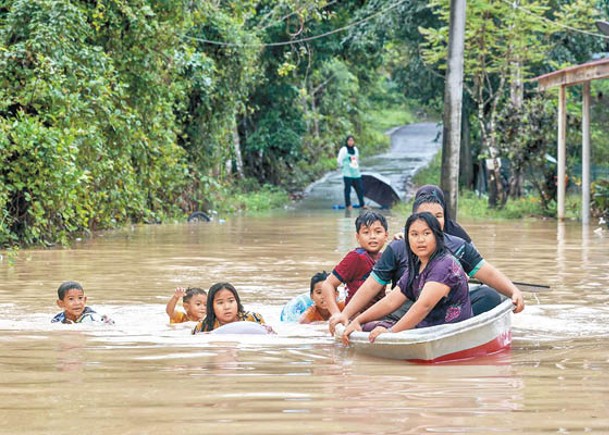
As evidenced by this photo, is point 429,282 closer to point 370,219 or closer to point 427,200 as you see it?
point 427,200

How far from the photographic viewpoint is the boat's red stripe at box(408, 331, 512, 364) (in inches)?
292

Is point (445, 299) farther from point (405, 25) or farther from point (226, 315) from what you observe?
point (405, 25)

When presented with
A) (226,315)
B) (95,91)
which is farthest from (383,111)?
(226,315)

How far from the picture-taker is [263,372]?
6891 mm

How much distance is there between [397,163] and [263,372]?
131 feet

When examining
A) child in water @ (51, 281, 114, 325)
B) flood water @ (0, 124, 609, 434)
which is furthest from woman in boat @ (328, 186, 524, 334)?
child in water @ (51, 281, 114, 325)

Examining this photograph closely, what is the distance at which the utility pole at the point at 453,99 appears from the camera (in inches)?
851

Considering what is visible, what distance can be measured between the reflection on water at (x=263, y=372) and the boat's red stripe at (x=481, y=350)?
9 cm

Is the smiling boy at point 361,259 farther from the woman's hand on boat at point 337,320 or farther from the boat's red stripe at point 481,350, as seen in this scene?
the boat's red stripe at point 481,350

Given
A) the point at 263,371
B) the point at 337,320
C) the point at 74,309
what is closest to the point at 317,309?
the point at 337,320

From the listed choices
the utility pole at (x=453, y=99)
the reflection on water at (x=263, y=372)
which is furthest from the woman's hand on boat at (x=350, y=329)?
the utility pole at (x=453, y=99)

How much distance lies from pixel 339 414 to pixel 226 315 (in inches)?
137

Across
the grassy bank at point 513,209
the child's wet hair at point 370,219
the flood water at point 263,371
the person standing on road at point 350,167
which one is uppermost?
the person standing on road at point 350,167

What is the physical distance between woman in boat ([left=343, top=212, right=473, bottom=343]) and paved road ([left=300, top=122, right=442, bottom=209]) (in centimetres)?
2482
